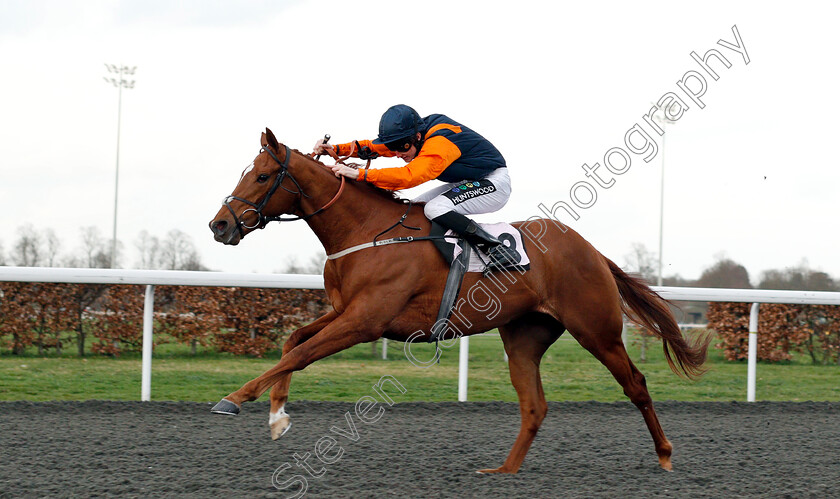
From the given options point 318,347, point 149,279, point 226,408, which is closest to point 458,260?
point 318,347

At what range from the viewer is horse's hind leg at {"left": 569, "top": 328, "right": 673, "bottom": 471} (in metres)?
4.06

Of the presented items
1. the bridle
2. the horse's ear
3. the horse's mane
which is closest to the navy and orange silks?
the horse's mane

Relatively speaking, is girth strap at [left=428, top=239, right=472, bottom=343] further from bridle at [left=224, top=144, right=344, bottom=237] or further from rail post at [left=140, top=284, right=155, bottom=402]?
rail post at [left=140, top=284, right=155, bottom=402]

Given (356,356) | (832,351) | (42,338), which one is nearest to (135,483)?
(42,338)

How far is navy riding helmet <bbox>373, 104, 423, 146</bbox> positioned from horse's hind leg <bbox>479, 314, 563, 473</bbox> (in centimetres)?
122

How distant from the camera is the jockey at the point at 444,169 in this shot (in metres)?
3.73

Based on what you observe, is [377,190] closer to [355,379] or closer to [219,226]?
[219,226]

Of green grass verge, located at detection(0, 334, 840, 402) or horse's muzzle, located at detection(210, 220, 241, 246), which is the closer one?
horse's muzzle, located at detection(210, 220, 241, 246)

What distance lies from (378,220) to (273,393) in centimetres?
98

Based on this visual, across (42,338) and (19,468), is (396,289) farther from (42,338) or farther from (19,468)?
(42,338)

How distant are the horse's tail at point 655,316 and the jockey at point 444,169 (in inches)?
37.8

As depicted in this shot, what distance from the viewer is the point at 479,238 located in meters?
3.82

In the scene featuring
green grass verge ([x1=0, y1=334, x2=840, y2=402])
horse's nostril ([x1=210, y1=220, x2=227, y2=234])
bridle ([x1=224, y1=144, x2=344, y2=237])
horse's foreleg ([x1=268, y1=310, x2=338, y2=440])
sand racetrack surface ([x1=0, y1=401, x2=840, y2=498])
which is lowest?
green grass verge ([x1=0, y1=334, x2=840, y2=402])

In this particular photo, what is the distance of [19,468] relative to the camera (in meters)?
3.57
